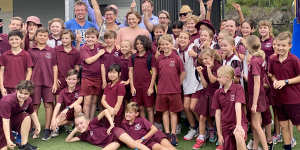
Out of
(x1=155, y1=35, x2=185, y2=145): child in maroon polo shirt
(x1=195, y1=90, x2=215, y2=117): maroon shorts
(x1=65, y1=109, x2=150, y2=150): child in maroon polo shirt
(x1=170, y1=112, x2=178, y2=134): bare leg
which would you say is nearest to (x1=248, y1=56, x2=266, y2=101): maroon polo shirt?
(x1=195, y1=90, x2=215, y2=117): maroon shorts

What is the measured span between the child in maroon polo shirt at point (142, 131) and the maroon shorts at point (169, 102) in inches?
15.0

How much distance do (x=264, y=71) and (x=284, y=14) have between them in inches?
821

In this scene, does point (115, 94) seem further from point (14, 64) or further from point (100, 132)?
point (14, 64)

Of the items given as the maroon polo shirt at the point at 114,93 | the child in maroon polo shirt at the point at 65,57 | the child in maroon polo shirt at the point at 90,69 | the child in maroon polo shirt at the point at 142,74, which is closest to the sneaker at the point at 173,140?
the child in maroon polo shirt at the point at 142,74

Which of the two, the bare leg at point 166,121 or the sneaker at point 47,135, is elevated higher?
the bare leg at point 166,121

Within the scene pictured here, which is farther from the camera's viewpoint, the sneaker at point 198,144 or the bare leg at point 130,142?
the sneaker at point 198,144

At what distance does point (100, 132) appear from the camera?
208 inches

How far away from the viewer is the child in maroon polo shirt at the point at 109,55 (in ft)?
18.8

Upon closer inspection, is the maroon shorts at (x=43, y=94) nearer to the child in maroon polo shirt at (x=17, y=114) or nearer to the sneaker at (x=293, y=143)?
the child in maroon polo shirt at (x=17, y=114)

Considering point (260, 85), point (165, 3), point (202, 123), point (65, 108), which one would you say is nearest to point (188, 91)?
point (202, 123)

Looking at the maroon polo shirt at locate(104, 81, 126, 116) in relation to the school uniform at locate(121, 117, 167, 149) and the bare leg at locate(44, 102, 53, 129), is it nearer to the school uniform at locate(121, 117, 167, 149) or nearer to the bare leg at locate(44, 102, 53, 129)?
the school uniform at locate(121, 117, 167, 149)

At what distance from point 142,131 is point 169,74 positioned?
2.94ft

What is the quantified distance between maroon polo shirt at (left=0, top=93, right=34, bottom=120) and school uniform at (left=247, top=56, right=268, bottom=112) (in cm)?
294

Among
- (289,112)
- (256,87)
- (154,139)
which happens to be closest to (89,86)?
(154,139)
